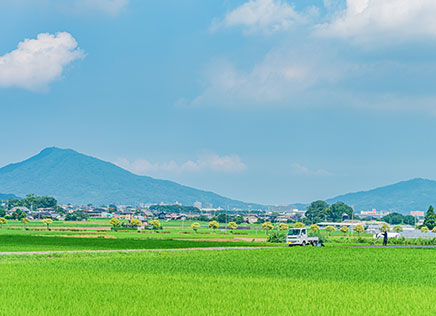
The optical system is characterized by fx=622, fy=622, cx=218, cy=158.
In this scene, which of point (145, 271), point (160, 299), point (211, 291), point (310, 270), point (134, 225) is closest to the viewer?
point (160, 299)

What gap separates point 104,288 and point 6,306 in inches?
222

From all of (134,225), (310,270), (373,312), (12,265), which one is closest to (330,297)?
(373,312)

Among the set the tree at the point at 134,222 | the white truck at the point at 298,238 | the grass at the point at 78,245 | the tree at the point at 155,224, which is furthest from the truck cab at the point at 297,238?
the tree at the point at 134,222

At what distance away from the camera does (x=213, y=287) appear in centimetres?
2817

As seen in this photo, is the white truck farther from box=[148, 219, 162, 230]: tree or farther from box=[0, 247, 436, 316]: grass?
box=[148, 219, 162, 230]: tree

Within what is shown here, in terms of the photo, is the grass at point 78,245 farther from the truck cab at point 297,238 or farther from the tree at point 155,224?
the tree at point 155,224

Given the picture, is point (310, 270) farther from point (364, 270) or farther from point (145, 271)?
point (145, 271)

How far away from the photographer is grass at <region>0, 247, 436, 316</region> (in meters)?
22.3

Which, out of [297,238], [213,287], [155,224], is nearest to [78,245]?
[297,238]

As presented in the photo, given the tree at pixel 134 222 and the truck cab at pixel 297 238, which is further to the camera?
the tree at pixel 134 222

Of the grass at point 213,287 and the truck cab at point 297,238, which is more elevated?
the truck cab at point 297,238

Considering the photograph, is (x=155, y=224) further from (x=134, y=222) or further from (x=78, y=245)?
(x=78, y=245)

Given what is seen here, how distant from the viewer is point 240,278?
1270 inches

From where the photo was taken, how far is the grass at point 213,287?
22.3 m
